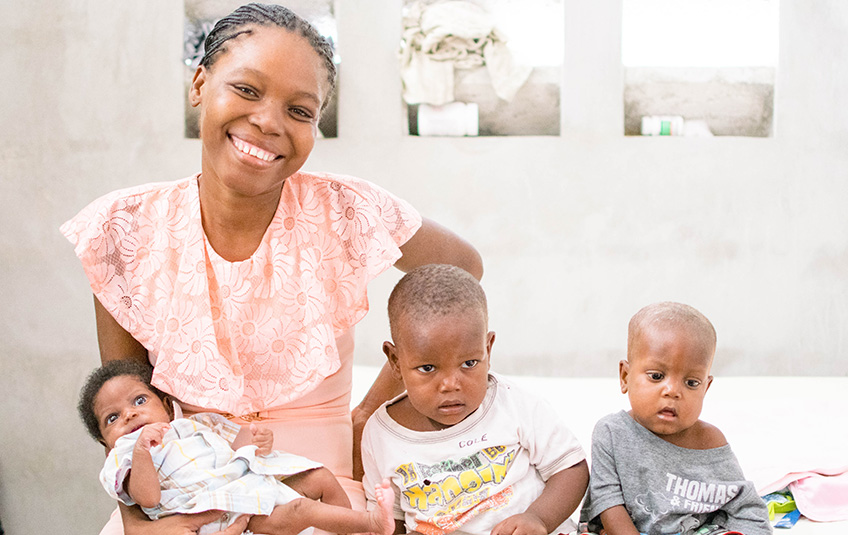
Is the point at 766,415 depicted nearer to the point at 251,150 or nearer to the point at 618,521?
the point at 618,521

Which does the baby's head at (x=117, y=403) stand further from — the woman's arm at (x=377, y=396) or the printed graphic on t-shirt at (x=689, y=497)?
the printed graphic on t-shirt at (x=689, y=497)

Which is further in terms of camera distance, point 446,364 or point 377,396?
point 377,396

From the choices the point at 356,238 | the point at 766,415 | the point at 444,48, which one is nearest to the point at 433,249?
the point at 356,238

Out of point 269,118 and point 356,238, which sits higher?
point 269,118

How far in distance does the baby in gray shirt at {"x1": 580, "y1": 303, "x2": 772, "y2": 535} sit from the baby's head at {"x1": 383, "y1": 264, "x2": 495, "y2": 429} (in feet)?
1.11

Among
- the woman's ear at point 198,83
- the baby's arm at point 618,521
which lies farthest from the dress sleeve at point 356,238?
the baby's arm at point 618,521

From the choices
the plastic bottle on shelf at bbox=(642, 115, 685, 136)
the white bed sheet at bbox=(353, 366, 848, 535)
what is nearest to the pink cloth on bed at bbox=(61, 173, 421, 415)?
the white bed sheet at bbox=(353, 366, 848, 535)

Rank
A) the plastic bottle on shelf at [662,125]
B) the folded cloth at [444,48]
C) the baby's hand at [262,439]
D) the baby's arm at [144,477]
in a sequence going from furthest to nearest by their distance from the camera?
the plastic bottle on shelf at [662,125], the folded cloth at [444,48], the baby's hand at [262,439], the baby's arm at [144,477]

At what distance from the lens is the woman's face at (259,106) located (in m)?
1.52

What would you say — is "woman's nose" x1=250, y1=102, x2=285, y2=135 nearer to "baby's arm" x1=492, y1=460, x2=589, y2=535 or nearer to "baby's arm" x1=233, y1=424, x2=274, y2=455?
"baby's arm" x1=233, y1=424, x2=274, y2=455

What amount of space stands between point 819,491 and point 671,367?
2.20 ft

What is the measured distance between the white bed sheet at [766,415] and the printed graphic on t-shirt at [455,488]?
2.44 ft

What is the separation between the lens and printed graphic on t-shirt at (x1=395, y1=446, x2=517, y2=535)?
158 centimetres

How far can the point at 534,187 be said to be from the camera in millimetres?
3711
